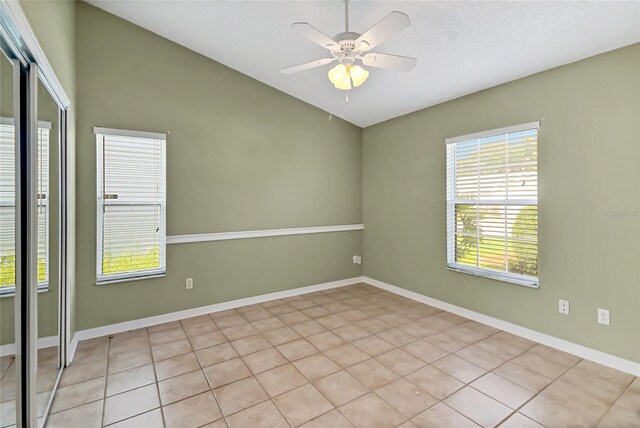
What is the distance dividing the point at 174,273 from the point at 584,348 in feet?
13.1

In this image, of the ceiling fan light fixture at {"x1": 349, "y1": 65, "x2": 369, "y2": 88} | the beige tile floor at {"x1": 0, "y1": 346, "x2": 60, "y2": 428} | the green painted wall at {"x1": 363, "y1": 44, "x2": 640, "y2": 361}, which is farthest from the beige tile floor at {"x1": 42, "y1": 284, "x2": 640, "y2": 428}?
the ceiling fan light fixture at {"x1": 349, "y1": 65, "x2": 369, "y2": 88}

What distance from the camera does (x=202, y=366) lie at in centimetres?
255

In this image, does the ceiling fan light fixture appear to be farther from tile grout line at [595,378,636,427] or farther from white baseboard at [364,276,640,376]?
white baseboard at [364,276,640,376]

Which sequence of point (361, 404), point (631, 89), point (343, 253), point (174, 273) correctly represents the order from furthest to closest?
1. point (343, 253)
2. point (174, 273)
3. point (631, 89)
4. point (361, 404)

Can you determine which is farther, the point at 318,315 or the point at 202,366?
the point at 318,315

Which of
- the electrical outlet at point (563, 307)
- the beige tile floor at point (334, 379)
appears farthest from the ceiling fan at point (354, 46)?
the electrical outlet at point (563, 307)

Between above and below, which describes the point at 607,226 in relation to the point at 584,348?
above

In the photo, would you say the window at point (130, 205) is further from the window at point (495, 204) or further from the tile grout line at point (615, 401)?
the tile grout line at point (615, 401)

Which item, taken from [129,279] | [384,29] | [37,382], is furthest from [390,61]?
[129,279]

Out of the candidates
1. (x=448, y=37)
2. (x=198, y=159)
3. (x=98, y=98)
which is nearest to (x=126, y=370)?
(x=198, y=159)

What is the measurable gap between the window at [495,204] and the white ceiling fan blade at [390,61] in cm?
157

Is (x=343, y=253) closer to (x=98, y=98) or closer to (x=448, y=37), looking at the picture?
(x=448, y=37)

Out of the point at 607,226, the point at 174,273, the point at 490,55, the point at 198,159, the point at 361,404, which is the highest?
the point at 490,55

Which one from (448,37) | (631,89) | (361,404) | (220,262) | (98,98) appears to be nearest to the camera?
(361,404)
